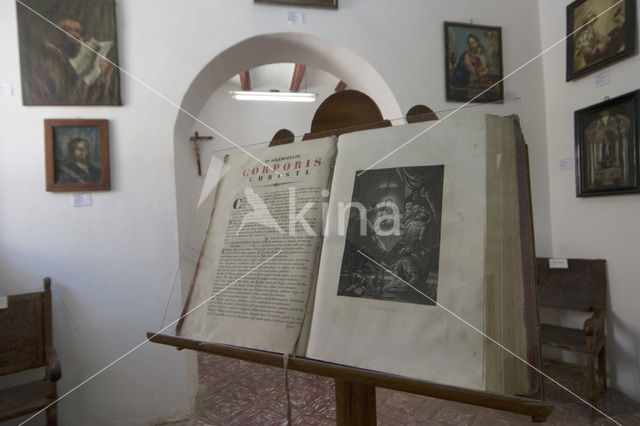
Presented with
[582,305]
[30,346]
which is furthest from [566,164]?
[30,346]

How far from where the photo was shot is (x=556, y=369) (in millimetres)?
3330

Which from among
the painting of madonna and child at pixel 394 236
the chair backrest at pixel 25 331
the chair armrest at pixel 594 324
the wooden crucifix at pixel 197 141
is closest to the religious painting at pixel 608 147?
the chair armrest at pixel 594 324

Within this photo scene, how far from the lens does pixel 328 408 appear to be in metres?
2.99

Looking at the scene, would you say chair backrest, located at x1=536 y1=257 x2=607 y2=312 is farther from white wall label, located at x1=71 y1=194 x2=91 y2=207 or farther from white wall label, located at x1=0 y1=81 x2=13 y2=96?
white wall label, located at x1=0 y1=81 x2=13 y2=96

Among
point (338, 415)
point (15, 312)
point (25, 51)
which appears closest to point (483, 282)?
point (338, 415)

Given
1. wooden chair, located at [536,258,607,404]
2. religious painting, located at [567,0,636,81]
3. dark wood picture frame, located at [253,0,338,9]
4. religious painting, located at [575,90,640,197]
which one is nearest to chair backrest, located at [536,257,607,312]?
wooden chair, located at [536,258,607,404]

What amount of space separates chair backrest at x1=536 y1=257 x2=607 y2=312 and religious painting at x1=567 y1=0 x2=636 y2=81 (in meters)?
1.55

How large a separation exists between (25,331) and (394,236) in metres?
2.88

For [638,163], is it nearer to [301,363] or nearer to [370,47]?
[370,47]

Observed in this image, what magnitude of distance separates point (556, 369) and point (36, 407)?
391cm

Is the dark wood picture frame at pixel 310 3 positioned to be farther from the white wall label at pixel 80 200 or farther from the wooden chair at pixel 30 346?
the wooden chair at pixel 30 346

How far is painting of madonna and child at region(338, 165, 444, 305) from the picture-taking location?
72cm

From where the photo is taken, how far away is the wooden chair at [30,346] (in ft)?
7.61

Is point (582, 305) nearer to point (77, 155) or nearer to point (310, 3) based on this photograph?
point (310, 3)
